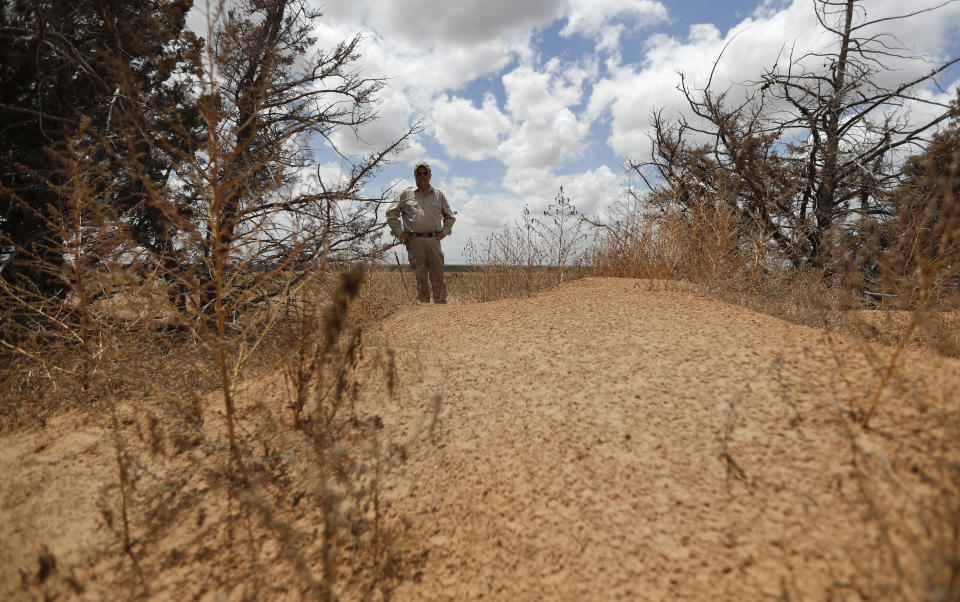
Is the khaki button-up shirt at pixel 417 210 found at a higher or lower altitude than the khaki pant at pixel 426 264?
higher

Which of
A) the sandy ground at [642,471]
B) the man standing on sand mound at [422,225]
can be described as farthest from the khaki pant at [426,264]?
the sandy ground at [642,471]

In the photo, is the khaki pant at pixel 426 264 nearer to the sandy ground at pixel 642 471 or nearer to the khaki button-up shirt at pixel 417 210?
the khaki button-up shirt at pixel 417 210

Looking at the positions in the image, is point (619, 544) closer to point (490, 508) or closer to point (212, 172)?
point (490, 508)

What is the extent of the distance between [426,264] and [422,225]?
53cm

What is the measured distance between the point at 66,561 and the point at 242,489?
23.6 inches

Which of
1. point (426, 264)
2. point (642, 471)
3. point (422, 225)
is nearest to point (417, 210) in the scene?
→ point (422, 225)

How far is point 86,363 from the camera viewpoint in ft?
8.97

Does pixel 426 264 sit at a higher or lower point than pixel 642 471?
higher

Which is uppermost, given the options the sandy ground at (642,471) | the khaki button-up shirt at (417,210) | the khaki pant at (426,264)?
the khaki button-up shirt at (417,210)

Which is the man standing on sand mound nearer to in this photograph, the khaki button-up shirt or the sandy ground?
the khaki button-up shirt

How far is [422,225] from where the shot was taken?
18.7 ft

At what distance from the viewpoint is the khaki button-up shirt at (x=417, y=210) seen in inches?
224

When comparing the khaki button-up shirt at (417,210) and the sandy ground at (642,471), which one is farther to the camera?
the khaki button-up shirt at (417,210)

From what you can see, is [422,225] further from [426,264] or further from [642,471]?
[642,471]
